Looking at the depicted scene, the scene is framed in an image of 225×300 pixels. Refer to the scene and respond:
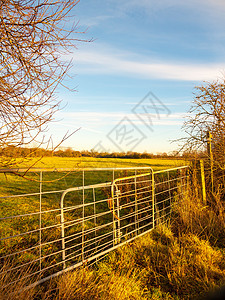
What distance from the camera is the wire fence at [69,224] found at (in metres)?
3.20

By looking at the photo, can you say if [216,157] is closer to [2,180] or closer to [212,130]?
[212,130]

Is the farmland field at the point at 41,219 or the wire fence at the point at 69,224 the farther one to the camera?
the wire fence at the point at 69,224

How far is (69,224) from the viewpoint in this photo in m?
6.78

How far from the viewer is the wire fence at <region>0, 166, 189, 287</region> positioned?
3202 millimetres

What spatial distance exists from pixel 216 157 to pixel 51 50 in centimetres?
570

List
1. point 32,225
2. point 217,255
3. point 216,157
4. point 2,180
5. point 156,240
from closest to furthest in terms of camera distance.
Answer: point 217,255
point 156,240
point 32,225
point 216,157
point 2,180

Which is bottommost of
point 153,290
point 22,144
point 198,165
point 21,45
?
point 153,290

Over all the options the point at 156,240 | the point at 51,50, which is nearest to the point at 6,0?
the point at 51,50

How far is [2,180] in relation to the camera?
13961 millimetres

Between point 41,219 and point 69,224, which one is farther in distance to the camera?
point 41,219

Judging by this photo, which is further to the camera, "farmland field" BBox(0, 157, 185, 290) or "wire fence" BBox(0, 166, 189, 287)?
"wire fence" BBox(0, 166, 189, 287)

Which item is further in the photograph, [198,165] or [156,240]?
[198,165]

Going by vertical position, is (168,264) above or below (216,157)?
below

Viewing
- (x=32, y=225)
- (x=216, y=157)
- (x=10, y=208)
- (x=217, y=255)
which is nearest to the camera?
(x=217, y=255)
